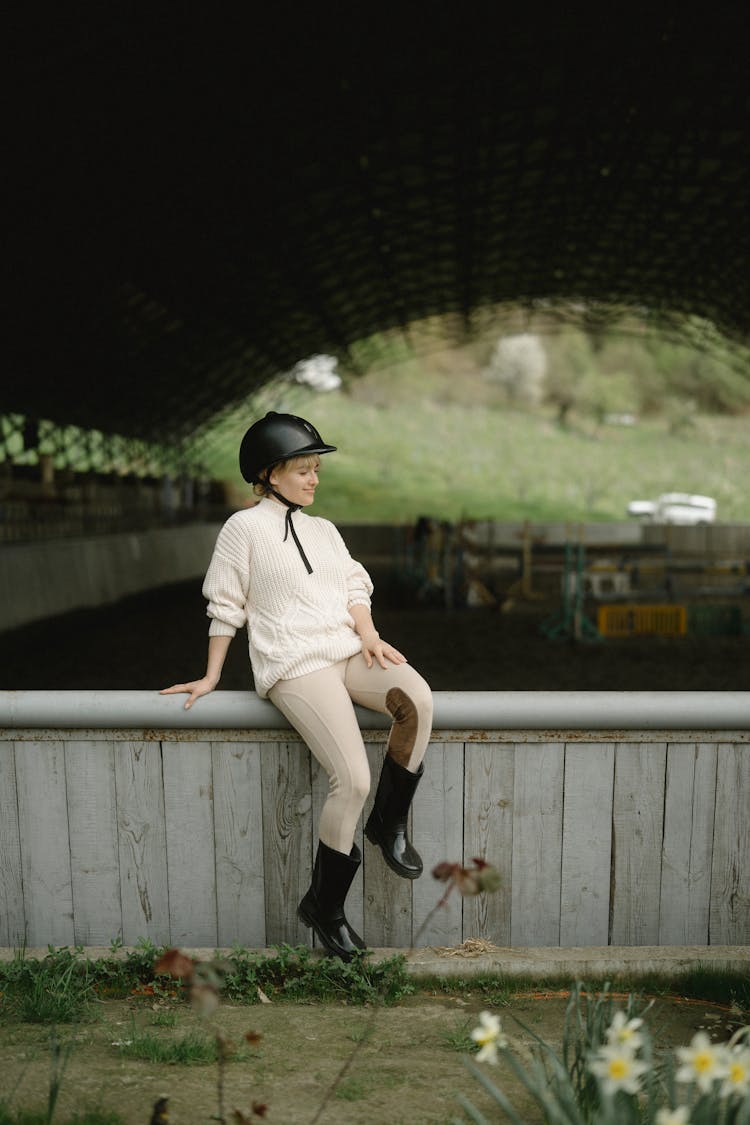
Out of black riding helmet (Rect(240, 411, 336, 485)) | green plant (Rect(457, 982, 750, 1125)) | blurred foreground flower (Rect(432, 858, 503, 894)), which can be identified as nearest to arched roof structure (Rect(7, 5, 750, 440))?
black riding helmet (Rect(240, 411, 336, 485))

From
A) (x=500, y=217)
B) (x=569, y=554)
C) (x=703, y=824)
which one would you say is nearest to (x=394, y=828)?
(x=703, y=824)

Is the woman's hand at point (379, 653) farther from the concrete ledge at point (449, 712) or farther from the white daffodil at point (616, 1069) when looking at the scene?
the white daffodil at point (616, 1069)

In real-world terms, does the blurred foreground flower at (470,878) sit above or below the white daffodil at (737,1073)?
above

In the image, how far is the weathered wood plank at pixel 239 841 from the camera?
338cm

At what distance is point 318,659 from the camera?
3.28 m

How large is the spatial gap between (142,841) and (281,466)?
1.32 meters

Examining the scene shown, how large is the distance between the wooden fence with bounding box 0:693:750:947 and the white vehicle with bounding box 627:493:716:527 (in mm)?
47636

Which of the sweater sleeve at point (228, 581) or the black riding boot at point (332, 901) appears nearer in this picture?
the black riding boot at point (332, 901)

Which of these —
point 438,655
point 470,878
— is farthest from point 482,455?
point 470,878

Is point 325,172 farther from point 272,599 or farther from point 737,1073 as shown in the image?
point 737,1073

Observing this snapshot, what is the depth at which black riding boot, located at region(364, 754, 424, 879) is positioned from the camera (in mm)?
3205

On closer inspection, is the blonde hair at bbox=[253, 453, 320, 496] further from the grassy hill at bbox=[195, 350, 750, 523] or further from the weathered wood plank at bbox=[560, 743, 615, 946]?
the grassy hill at bbox=[195, 350, 750, 523]

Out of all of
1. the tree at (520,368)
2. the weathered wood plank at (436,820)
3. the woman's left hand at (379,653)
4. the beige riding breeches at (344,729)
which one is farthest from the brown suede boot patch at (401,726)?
the tree at (520,368)

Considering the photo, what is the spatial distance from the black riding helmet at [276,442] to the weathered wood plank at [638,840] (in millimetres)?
1430
